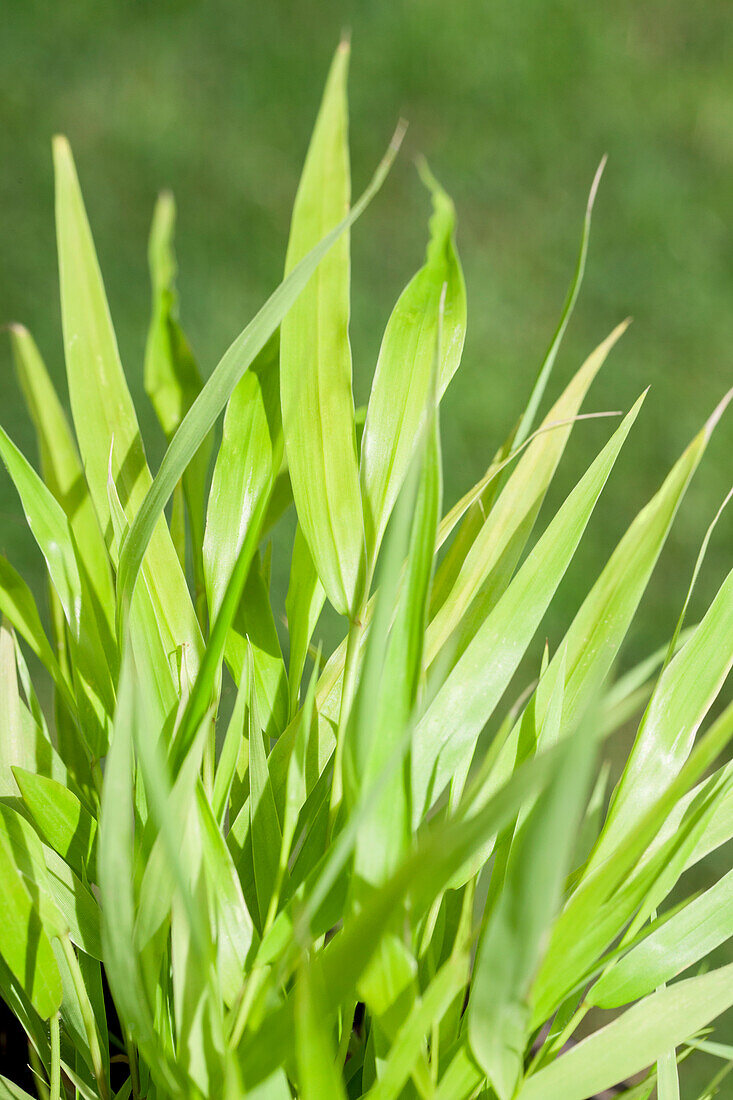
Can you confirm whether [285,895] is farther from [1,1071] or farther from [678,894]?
[678,894]

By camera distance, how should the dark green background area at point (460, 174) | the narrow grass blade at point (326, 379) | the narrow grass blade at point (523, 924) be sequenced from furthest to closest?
the dark green background area at point (460, 174)
the narrow grass blade at point (326, 379)
the narrow grass blade at point (523, 924)

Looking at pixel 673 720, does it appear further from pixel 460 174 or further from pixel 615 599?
pixel 460 174

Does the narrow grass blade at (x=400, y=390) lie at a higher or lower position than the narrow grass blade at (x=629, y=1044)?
higher

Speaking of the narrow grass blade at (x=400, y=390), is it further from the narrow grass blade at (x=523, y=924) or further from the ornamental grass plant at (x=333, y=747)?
the narrow grass blade at (x=523, y=924)

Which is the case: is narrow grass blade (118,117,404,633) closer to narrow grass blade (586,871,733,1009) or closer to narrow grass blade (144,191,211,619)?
narrow grass blade (144,191,211,619)

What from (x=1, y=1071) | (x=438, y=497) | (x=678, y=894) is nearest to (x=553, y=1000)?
(x=438, y=497)

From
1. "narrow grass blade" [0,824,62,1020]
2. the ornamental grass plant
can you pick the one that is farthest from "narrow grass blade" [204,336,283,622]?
"narrow grass blade" [0,824,62,1020]

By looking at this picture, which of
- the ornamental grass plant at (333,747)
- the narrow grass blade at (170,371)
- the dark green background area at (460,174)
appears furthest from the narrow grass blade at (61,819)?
the dark green background area at (460,174)

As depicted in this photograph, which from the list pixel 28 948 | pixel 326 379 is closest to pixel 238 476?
pixel 326 379
